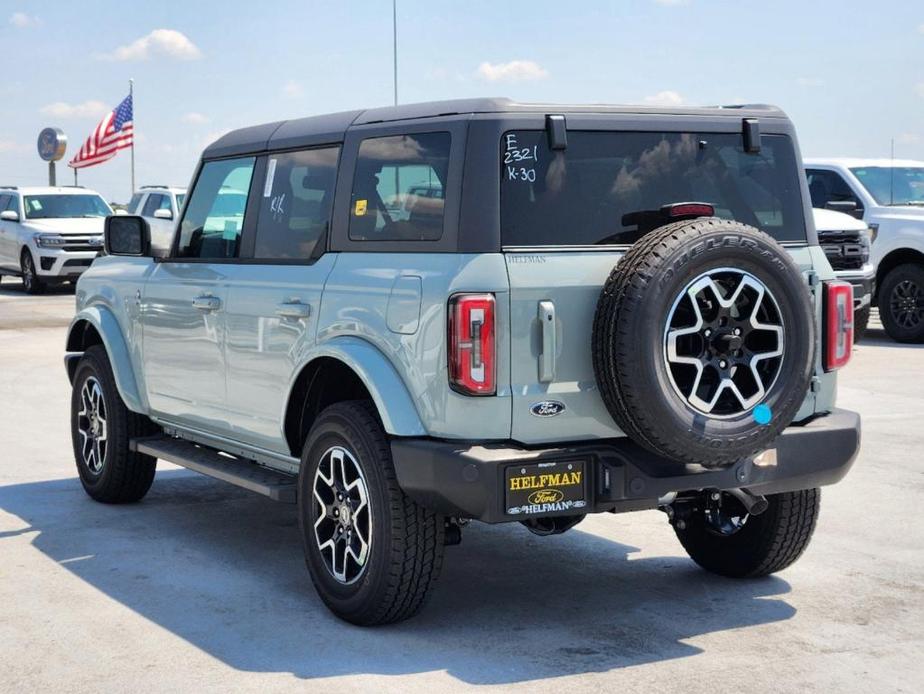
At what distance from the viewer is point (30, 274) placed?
85.3 feet

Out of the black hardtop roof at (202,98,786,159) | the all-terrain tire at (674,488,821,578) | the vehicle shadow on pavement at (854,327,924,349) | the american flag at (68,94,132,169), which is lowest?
the vehicle shadow on pavement at (854,327,924,349)

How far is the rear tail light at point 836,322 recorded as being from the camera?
5863 mm

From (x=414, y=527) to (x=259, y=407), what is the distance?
136 centimetres

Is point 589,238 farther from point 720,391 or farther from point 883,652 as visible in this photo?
point 883,652

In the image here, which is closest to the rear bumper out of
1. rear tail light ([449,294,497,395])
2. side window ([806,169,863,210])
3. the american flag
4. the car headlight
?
rear tail light ([449,294,497,395])

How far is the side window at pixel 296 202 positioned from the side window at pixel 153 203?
21183 mm

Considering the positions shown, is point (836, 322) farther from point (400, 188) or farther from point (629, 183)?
point (400, 188)

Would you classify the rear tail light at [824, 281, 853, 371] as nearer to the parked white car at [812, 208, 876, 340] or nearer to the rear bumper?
the rear bumper

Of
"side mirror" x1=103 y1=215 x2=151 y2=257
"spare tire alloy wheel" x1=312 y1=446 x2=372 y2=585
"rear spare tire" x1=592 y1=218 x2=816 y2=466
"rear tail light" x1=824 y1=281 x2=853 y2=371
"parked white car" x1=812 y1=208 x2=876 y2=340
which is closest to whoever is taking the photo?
"rear spare tire" x1=592 y1=218 x2=816 y2=466

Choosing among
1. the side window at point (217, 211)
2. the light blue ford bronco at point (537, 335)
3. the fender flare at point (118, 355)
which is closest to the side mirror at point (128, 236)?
the side window at point (217, 211)

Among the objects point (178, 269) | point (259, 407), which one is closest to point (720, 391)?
point (259, 407)

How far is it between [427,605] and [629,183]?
1.87 meters

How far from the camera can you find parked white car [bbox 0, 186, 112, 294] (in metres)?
25.5

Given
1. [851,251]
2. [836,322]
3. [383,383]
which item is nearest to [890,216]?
[851,251]
